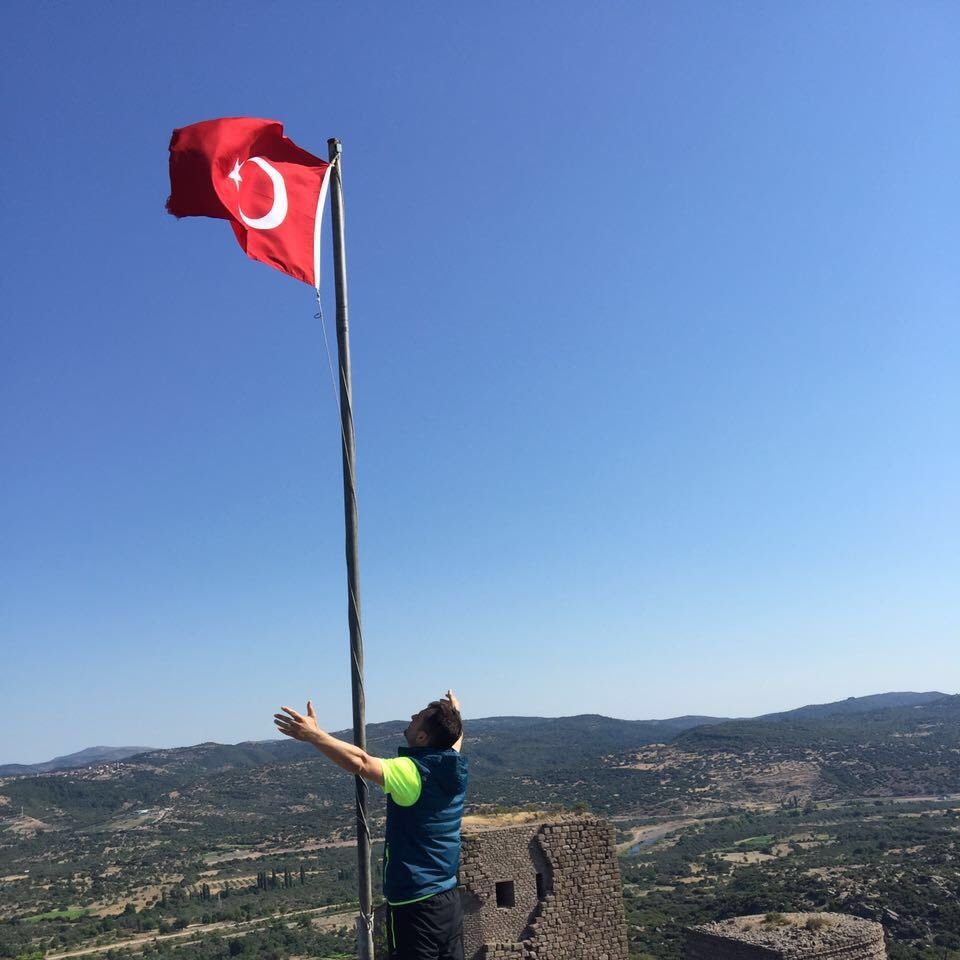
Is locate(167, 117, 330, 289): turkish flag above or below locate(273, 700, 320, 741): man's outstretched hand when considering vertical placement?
above

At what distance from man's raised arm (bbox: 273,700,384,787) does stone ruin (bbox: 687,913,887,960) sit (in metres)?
14.8

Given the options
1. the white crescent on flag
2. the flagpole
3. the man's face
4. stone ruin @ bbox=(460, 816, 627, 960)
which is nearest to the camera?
the man's face

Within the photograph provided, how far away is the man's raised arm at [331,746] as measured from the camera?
13.9ft

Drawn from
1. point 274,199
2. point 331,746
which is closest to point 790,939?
point 331,746

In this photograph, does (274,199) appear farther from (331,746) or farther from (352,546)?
(331,746)

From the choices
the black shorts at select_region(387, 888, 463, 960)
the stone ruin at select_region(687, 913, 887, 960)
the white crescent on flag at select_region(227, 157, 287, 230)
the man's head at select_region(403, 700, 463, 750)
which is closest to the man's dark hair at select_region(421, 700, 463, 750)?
the man's head at select_region(403, 700, 463, 750)

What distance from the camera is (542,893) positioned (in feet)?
39.8

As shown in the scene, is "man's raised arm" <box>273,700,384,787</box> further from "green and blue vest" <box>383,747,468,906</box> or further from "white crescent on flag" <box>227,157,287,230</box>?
"white crescent on flag" <box>227,157,287,230</box>

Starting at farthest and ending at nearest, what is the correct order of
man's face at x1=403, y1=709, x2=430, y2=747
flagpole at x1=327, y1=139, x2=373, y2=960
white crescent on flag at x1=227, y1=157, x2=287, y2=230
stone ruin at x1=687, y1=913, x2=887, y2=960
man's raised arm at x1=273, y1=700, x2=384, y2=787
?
stone ruin at x1=687, y1=913, x2=887, y2=960 → white crescent on flag at x1=227, y1=157, x2=287, y2=230 → flagpole at x1=327, y1=139, x2=373, y2=960 → man's face at x1=403, y1=709, x2=430, y2=747 → man's raised arm at x1=273, y1=700, x2=384, y2=787

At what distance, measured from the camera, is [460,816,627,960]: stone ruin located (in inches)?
457

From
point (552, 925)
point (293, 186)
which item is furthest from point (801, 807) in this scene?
point (293, 186)

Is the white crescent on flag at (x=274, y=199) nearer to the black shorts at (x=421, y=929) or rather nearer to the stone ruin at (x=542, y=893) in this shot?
the black shorts at (x=421, y=929)

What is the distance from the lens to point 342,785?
474 ft

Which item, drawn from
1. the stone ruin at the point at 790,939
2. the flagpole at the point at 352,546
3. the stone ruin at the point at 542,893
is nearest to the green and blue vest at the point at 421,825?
the flagpole at the point at 352,546
